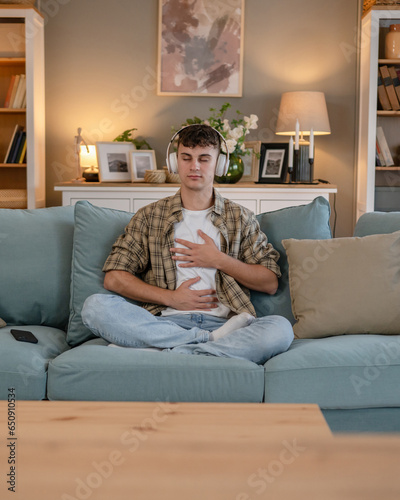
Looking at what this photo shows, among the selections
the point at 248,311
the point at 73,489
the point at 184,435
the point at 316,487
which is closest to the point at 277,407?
the point at 184,435

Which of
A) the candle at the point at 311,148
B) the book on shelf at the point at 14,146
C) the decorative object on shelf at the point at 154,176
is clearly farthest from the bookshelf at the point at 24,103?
the candle at the point at 311,148

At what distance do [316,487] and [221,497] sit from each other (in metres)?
0.12

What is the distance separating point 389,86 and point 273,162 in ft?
3.02

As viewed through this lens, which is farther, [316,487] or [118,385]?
[118,385]

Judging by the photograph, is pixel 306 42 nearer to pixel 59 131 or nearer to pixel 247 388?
pixel 59 131


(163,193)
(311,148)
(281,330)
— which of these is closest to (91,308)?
(281,330)

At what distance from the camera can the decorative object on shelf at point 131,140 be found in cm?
449

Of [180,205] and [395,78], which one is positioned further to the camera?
[395,78]

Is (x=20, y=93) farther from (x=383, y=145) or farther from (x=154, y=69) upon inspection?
(x=383, y=145)

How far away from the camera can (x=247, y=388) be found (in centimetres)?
183

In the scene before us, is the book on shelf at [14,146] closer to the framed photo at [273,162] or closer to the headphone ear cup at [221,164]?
the framed photo at [273,162]

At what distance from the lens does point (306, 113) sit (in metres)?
4.25

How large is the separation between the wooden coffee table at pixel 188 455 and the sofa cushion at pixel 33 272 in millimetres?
1289

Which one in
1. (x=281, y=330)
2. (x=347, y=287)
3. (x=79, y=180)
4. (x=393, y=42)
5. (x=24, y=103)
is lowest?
(x=281, y=330)
